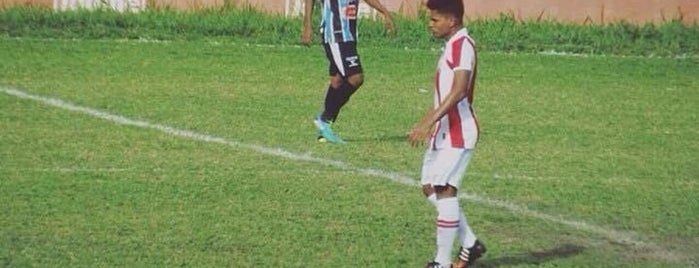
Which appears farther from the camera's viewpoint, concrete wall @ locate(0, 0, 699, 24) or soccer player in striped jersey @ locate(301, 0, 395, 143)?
concrete wall @ locate(0, 0, 699, 24)

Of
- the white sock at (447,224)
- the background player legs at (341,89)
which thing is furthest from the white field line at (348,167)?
the white sock at (447,224)

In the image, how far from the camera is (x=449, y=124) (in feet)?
27.7

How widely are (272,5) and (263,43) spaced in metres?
1.73

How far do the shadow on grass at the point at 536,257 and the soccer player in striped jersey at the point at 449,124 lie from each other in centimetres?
49

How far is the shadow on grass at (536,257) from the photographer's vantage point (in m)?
8.91

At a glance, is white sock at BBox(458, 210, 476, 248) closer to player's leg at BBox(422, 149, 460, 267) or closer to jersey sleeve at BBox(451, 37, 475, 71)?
player's leg at BBox(422, 149, 460, 267)

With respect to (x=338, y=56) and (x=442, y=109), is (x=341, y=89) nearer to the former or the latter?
(x=338, y=56)

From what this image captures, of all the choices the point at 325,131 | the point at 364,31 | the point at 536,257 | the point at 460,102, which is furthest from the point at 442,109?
the point at 364,31

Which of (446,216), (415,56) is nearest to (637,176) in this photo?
(446,216)

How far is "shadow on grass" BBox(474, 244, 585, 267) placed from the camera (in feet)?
Answer: 29.2

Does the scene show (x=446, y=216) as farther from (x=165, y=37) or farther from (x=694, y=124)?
(x=165, y=37)

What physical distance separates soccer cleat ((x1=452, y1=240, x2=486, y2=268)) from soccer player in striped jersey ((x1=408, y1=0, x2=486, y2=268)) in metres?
0.18

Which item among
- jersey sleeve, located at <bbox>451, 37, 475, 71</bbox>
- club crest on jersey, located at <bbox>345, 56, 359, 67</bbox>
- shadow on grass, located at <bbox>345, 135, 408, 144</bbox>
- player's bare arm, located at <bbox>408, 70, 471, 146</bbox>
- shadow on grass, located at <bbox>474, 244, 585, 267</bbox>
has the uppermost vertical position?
jersey sleeve, located at <bbox>451, 37, 475, 71</bbox>

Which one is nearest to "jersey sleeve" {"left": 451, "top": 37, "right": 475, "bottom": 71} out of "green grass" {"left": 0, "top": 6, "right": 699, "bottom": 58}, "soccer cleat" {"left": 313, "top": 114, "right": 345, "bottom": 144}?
"soccer cleat" {"left": 313, "top": 114, "right": 345, "bottom": 144}
